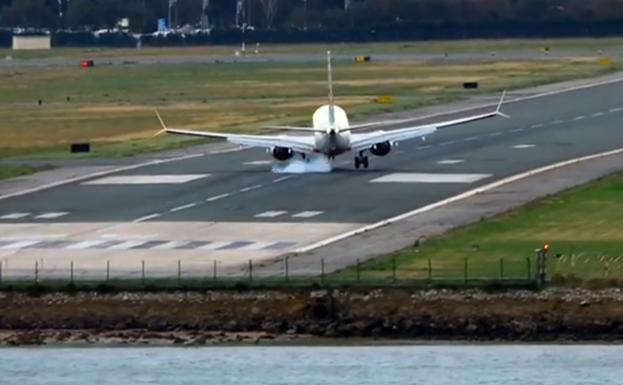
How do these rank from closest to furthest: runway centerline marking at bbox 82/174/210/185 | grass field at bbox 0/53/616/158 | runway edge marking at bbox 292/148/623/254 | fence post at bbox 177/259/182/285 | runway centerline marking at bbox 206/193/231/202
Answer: fence post at bbox 177/259/182/285
runway edge marking at bbox 292/148/623/254
runway centerline marking at bbox 206/193/231/202
runway centerline marking at bbox 82/174/210/185
grass field at bbox 0/53/616/158

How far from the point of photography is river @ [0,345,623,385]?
58.9m

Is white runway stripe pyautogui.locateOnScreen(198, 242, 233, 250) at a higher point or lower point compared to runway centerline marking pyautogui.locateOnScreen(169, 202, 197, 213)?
higher

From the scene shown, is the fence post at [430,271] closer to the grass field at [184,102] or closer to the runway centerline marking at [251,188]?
the runway centerline marking at [251,188]

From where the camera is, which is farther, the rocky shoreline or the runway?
the runway

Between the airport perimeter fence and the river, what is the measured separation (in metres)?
5.23

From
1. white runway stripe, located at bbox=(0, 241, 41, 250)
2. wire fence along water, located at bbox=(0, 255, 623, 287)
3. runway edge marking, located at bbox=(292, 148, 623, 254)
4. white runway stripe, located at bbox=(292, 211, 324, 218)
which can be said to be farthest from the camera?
white runway stripe, located at bbox=(292, 211, 324, 218)

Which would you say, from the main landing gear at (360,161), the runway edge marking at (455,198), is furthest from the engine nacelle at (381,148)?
the runway edge marking at (455,198)

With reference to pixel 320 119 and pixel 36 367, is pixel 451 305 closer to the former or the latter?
pixel 36 367

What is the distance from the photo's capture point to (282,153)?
10675 centimetres

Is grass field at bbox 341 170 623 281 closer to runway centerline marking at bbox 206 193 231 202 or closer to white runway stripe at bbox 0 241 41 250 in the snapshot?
runway centerline marking at bbox 206 193 231 202

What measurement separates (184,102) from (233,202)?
235ft

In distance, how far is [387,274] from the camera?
71562 mm

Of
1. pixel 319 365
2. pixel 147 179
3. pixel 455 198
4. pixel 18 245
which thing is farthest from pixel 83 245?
pixel 147 179

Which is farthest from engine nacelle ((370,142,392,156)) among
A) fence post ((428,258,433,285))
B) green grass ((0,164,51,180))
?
fence post ((428,258,433,285))
